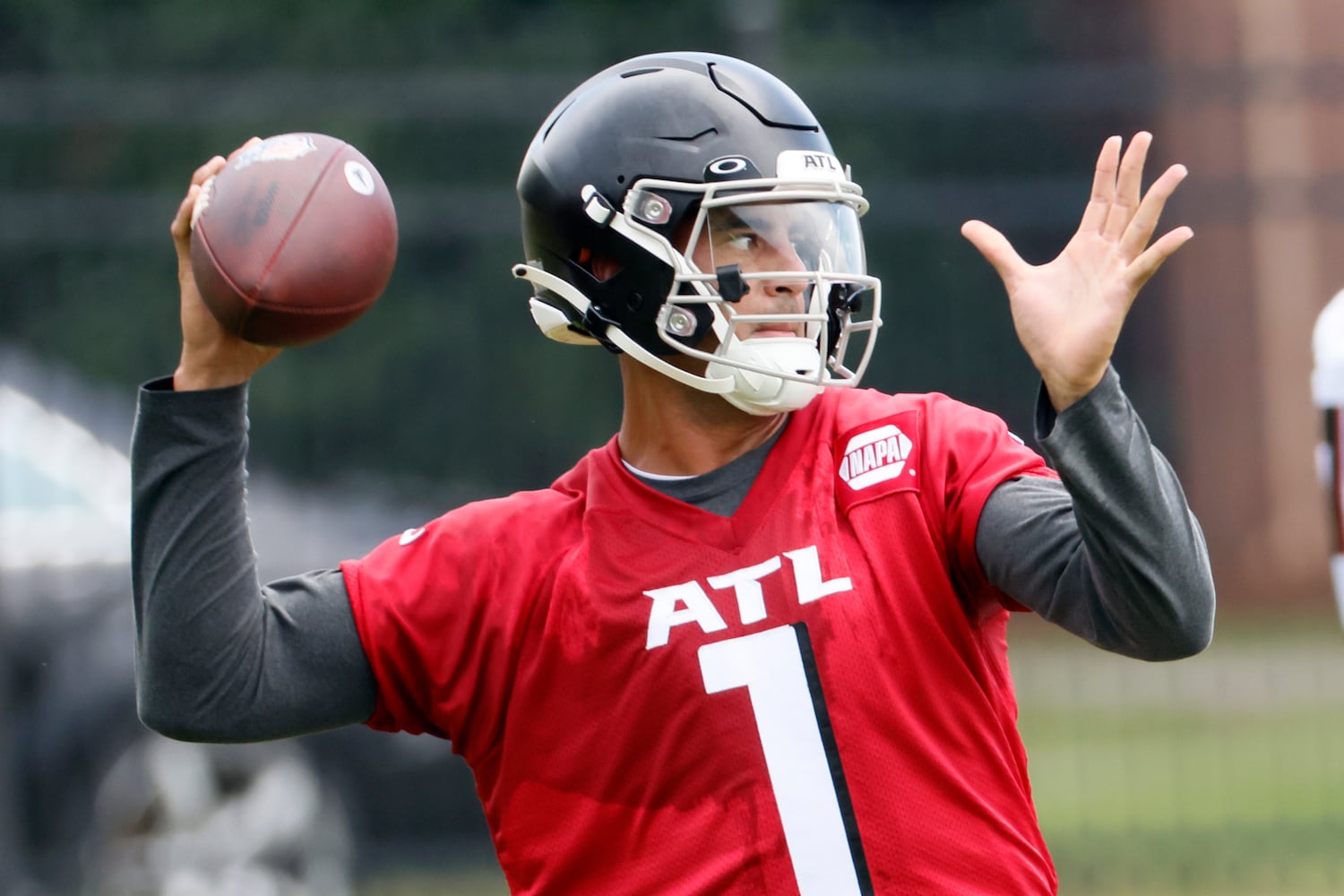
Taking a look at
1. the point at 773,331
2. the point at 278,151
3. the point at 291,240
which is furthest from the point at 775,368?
the point at 278,151

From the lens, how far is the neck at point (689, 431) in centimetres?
318

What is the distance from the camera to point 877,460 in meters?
2.98

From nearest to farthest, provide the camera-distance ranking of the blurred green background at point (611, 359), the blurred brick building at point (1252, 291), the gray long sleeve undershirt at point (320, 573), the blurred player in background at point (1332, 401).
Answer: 1. the gray long sleeve undershirt at point (320, 573)
2. the blurred player in background at point (1332, 401)
3. the blurred green background at point (611, 359)
4. the blurred brick building at point (1252, 291)

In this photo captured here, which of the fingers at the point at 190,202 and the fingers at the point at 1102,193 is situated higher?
the fingers at the point at 190,202

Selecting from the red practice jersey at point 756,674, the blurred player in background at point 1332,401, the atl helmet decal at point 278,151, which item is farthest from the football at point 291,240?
the blurred player in background at point 1332,401

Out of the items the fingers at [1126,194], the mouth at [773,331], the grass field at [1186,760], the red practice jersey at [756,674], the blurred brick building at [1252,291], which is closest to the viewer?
the fingers at [1126,194]

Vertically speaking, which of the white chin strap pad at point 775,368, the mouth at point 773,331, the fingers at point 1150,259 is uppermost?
the fingers at point 1150,259

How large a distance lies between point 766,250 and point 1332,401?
54.7 inches

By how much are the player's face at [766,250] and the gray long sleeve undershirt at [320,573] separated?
249 millimetres

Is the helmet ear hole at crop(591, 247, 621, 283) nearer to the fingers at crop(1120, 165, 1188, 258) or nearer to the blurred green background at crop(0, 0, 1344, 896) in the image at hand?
the fingers at crop(1120, 165, 1188, 258)

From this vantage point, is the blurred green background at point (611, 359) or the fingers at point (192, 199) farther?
the blurred green background at point (611, 359)

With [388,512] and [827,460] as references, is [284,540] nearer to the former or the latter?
[388,512]

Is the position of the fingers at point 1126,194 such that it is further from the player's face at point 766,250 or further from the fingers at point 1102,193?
the player's face at point 766,250

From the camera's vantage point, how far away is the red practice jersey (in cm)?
283
